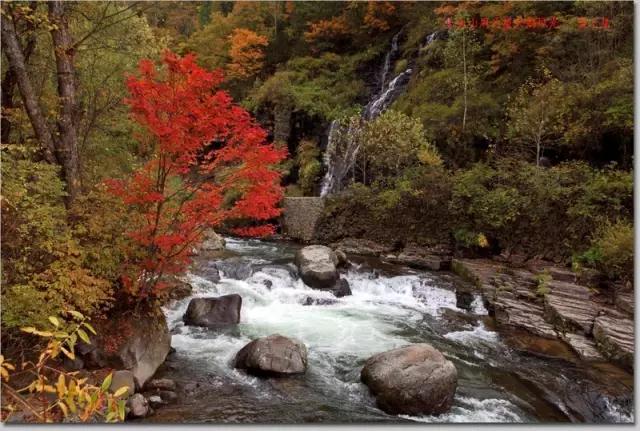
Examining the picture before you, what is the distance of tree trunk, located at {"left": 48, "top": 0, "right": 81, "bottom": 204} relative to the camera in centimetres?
670

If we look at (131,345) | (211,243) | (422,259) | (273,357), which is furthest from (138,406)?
(422,259)

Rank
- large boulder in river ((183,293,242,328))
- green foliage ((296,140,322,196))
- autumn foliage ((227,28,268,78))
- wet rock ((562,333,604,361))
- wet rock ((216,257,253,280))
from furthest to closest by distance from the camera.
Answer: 1. autumn foliage ((227,28,268,78))
2. green foliage ((296,140,322,196))
3. wet rock ((216,257,253,280))
4. large boulder in river ((183,293,242,328))
5. wet rock ((562,333,604,361))

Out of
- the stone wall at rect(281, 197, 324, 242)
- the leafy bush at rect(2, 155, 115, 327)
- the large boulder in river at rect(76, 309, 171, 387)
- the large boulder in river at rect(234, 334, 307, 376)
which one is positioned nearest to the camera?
the leafy bush at rect(2, 155, 115, 327)

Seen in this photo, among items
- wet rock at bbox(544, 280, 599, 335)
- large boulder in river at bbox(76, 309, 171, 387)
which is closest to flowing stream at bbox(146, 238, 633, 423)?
large boulder in river at bbox(76, 309, 171, 387)

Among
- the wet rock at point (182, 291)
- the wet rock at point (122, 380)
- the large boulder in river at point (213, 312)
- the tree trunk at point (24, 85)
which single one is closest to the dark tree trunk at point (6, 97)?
the tree trunk at point (24, 85)

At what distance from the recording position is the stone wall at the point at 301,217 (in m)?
18.0

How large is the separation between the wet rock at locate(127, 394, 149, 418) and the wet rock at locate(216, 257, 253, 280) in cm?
632

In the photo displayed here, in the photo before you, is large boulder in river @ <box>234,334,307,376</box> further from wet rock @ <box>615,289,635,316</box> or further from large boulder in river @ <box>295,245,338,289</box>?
wet rock @ <box>615,289,635,316</box>

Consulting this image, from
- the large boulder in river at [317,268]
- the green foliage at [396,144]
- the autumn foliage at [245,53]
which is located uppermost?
the autumn foliage at [245,53]

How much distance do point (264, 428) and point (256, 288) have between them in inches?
228

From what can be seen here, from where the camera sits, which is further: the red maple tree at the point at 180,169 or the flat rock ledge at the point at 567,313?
the flat rock ledge at the point at 567,313

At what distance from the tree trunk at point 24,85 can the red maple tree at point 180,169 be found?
1.19 metres

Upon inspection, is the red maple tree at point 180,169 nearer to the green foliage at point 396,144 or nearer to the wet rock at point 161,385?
the wet rock at point 161,385

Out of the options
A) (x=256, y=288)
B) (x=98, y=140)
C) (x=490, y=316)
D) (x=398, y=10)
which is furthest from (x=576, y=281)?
(x=398, y=10)
